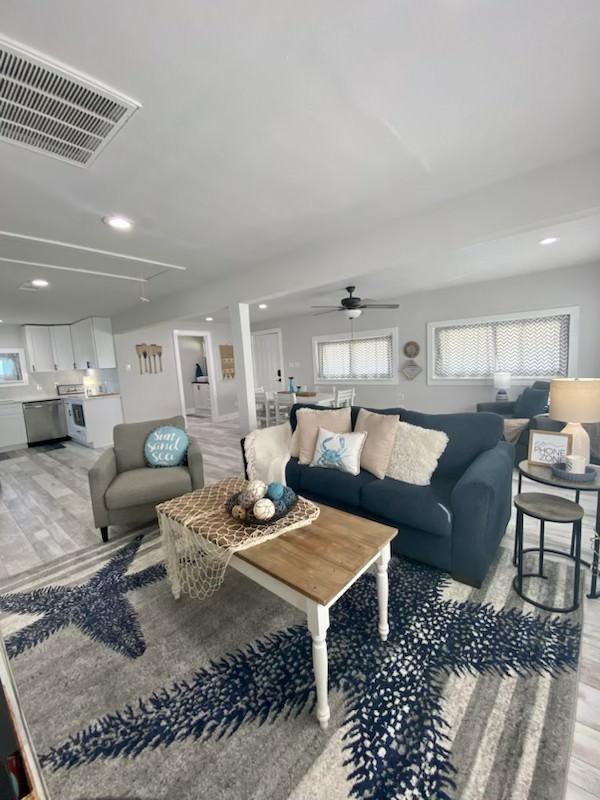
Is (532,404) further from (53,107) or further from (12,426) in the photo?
(12,426)

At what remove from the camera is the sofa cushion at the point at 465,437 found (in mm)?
2352

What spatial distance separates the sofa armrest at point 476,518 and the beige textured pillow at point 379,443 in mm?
597

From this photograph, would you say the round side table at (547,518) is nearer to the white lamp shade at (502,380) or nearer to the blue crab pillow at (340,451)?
the blue crab pillow at (340,451)

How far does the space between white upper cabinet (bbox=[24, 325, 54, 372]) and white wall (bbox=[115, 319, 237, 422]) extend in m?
1.60

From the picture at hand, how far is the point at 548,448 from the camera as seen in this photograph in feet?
6.75

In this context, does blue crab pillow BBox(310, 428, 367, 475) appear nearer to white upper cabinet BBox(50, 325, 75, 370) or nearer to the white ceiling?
the white ceiling

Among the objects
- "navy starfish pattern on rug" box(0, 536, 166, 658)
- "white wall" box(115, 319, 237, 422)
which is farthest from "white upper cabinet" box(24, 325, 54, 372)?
"navy starfish pattern on rug" box(0, 536, 166, 658)

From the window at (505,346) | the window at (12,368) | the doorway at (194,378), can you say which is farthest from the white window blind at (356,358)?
the window at (12,368)

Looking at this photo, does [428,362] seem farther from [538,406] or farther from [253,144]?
[253,144]

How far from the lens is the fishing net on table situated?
5.21ft

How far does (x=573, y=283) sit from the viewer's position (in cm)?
439

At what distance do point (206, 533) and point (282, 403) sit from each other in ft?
14.1

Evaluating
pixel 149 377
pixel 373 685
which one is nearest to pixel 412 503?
pixel 373 685

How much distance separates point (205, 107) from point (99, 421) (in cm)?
585
